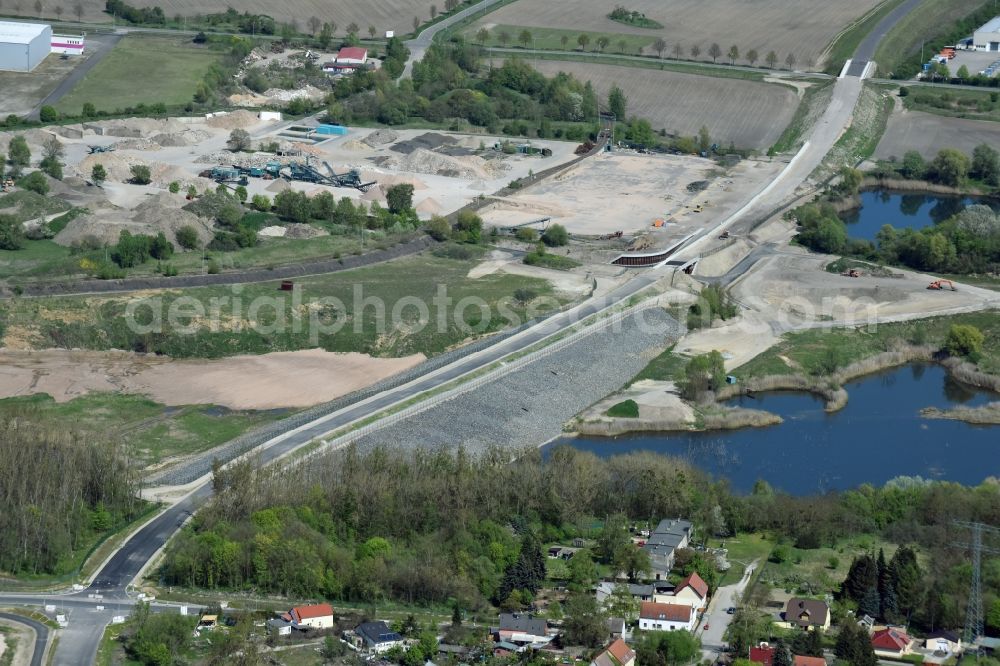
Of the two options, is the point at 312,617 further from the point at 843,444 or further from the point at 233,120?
the point at 233,120

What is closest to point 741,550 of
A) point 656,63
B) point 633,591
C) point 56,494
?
point 633,591

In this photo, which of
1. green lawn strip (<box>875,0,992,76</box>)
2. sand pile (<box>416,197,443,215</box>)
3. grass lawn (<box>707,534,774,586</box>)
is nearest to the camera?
grass lawn (<box>707,534,774,586</box>)

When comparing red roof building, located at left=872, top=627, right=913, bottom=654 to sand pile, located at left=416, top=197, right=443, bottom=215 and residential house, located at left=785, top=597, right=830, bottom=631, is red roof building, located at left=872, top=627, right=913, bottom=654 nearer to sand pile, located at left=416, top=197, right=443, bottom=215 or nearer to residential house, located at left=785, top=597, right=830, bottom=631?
residential house, located at left=785, top=597, right=830, bottom=631

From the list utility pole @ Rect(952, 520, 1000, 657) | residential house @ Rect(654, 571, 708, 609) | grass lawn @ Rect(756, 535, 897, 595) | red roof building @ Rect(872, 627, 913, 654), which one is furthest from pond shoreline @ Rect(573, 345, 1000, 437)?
red roof building @ Rect(872, 627, 913, 654)

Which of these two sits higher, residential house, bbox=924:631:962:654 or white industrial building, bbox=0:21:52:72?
white industrial building, bbox=0:21:52:72

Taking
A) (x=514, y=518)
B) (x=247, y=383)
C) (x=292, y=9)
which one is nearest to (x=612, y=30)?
(x=292, y=9)

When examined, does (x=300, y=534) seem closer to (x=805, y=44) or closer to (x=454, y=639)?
(x=454, y=639)
